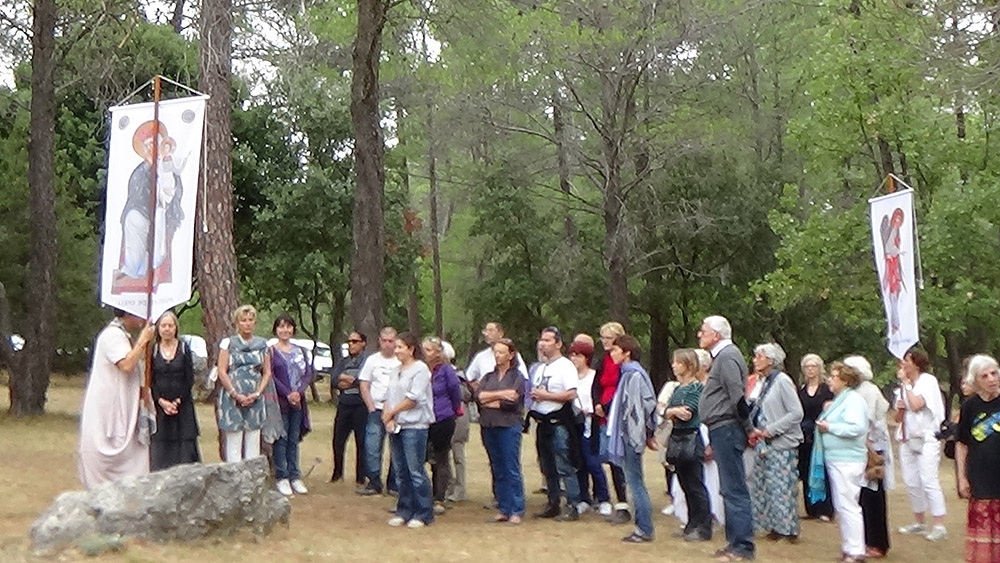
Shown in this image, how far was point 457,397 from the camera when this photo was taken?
1079cm

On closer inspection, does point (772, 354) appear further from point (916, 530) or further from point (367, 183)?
point (367, 183)

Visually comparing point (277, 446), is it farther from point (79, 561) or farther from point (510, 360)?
point (79, 561)

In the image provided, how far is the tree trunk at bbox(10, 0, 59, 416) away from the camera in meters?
19.8

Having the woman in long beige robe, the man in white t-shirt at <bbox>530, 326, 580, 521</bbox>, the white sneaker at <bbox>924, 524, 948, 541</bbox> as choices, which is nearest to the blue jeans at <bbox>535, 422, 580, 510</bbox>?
the man in white t-shirt at <bbox>530, 326, 580, 521</bbox>

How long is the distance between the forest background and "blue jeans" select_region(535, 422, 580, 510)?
5162 millimetres

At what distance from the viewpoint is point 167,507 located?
8.04 meters

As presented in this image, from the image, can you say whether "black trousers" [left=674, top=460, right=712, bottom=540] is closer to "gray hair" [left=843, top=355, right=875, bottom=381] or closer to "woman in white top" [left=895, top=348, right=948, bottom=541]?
"gray hair" [left=843, top=355, right=875, bottom=381]

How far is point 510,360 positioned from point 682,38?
674 inches

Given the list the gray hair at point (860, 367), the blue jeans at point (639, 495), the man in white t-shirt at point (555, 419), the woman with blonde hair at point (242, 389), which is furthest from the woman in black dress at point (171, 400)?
the gray hair at point (860, 367)

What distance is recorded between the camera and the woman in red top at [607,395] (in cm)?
1041

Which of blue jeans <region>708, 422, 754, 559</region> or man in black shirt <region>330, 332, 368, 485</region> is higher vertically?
man in black shirt <region>330, 332, 368, 485</region>

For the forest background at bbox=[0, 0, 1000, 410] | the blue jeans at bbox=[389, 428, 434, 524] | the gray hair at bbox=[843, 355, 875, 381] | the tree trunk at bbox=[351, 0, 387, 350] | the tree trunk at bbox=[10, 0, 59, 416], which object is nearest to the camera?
the gray hair at bbox=[843, 355, 875, 381]

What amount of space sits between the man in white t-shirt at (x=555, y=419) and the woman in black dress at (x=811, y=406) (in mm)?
2164

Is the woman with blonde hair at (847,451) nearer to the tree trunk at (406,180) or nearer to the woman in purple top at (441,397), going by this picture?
the woman in purple top at (441,397)
